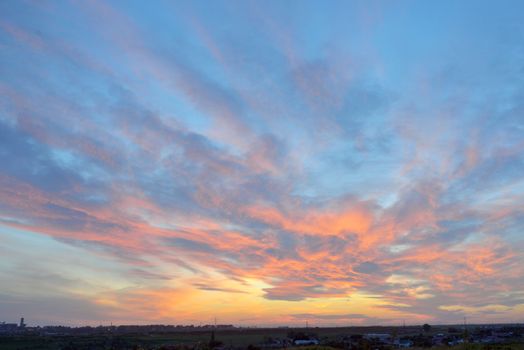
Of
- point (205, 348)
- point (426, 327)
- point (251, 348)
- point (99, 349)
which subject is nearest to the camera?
point (251, 348)

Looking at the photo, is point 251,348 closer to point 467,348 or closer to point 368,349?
point 368,349

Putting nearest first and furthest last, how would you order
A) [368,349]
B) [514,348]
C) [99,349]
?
[514,348] → [368,349] → [99,349]

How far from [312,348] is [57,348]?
66346 millimetres

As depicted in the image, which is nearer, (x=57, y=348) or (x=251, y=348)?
(x=251, y=348)

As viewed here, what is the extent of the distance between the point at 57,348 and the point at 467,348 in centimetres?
7936

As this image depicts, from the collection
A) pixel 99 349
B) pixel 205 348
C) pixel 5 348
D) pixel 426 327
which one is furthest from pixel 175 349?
pixel 426 327

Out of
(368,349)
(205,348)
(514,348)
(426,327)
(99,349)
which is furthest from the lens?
(426,327)

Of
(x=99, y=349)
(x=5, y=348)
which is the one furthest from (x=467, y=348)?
(x=5, y=348)

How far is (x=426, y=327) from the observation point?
199 metres

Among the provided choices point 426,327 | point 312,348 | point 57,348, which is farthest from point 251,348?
point 426,327

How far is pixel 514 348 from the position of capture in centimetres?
4862

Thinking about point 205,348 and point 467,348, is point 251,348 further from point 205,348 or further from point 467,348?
point 467,348

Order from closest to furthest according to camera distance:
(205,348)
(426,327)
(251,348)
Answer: (251,348) < (205,348) < (426,327)

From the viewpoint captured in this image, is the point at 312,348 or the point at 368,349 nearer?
the point at 312,348
